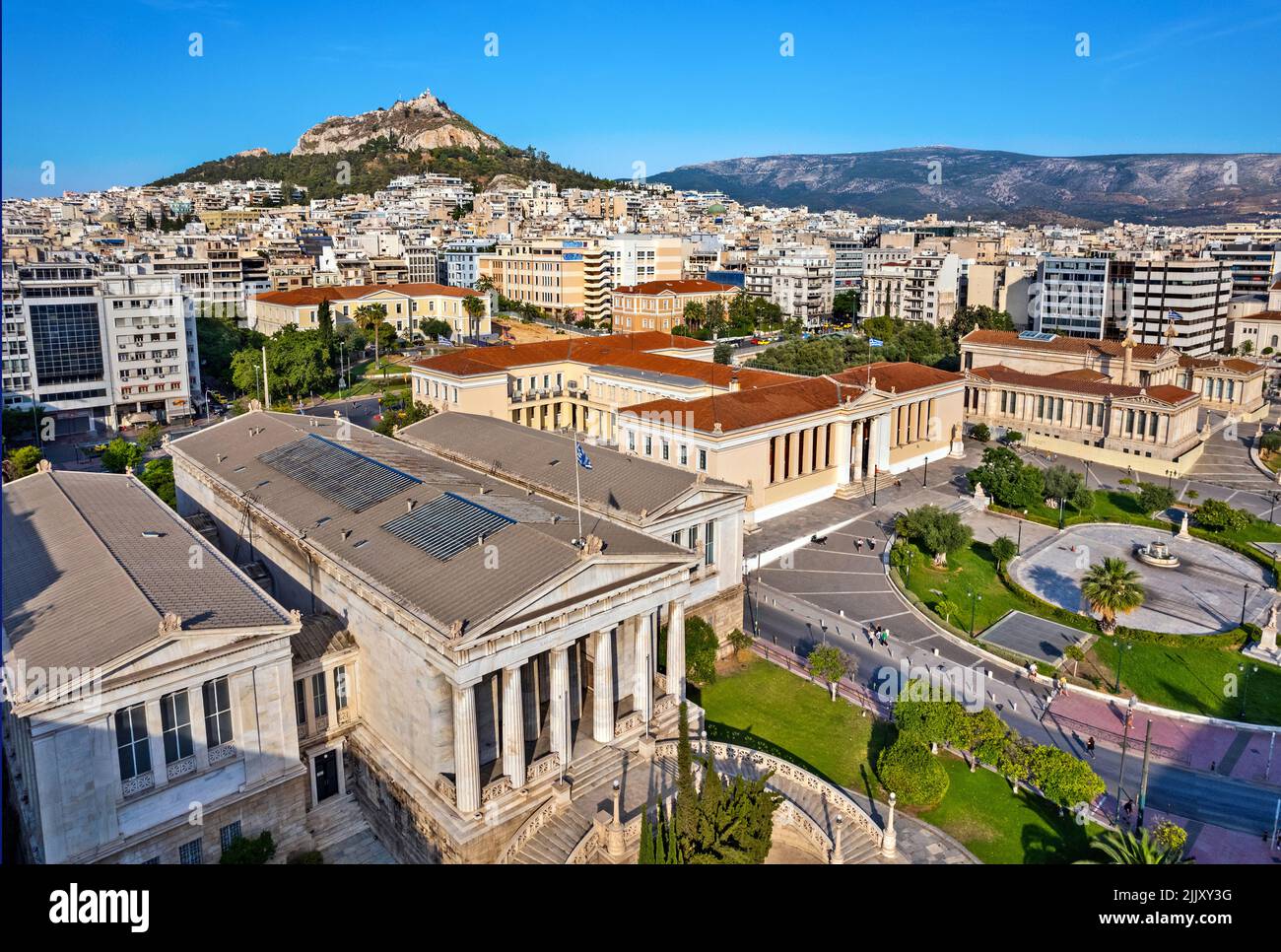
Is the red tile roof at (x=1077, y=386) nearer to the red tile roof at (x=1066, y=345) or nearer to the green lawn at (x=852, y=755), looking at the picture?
the red tile roof at (x=1066, y=345)

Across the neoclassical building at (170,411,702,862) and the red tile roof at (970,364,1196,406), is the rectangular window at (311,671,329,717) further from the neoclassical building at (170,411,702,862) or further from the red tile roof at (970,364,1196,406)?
the red tile roof at (970,364,1196,406)

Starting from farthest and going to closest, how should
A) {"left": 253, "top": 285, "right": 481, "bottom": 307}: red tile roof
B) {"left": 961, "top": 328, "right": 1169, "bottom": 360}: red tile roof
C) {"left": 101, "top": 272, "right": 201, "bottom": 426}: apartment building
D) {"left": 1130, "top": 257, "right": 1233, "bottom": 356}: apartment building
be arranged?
{"left": 253, "top": 285, "right": 481, "bottom": 307}: red tile roof, {"left": 1130, "top": 257, "right": 1233, "bottom": 356}: apartment building, {"left": 961, "top": 328, "right": 1169, "bottom": 360}: red tile roof, {"left": 101, "top": 272, "right": 201, "bottom": 426}: apartment building

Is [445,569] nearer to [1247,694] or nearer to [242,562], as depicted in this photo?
[242,562]

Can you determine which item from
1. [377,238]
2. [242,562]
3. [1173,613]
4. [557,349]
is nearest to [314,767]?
[242,562]

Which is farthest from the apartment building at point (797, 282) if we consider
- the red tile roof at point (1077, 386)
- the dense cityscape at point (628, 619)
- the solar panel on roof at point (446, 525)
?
the solar panel on roof at point (446, 525)

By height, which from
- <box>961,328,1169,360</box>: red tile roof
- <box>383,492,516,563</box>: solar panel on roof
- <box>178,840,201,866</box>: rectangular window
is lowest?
<box>178,840,201,866</box>: rectangular window

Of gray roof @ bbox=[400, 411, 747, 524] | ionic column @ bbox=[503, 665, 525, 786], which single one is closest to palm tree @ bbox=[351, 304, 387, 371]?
gray roof @ bbox=[400, 411, 747, 524]
